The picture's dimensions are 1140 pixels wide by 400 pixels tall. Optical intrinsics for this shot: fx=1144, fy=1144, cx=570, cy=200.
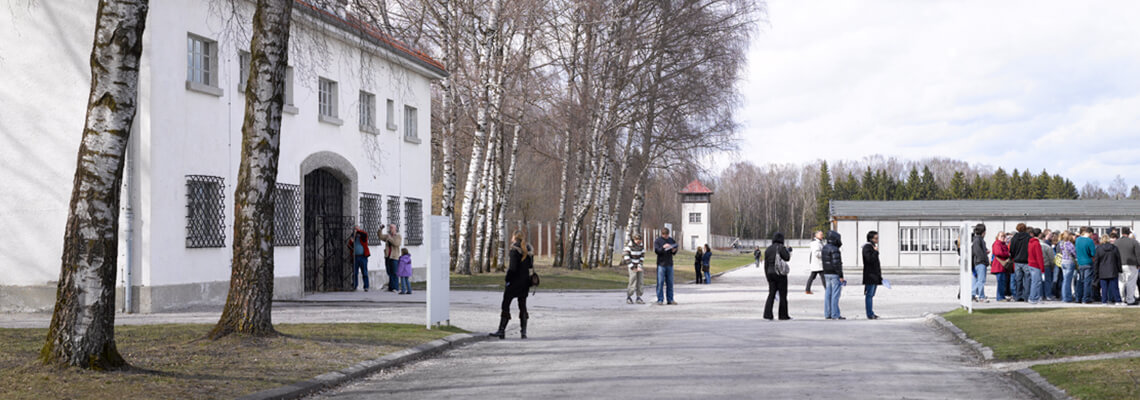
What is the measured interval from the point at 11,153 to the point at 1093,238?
21096mm

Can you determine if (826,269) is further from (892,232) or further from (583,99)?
(892,232)

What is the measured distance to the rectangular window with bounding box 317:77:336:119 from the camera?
2597cm

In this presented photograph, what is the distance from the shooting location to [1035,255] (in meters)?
23.2

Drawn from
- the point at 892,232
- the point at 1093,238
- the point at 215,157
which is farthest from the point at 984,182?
the point at 215,157

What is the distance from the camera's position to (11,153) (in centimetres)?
1964

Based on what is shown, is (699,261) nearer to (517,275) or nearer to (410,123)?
(410,123)

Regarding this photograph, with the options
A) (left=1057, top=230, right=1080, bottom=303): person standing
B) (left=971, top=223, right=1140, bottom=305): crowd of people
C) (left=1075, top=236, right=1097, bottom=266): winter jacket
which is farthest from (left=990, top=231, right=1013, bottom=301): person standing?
(left=1075, top=236, right=1097, bottom=266): winter jacket

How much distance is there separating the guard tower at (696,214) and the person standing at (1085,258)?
94.1 m

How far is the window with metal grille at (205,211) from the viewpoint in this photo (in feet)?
67.2

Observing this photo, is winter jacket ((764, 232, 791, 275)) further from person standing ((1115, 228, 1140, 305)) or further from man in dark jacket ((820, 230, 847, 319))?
person standing ((1115, 228, 1140, 305))

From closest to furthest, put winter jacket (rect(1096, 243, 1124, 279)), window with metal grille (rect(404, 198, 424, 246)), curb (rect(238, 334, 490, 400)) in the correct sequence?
1. curb (rect(238, 334, 490, 400))
2. winter jacket (rect(1096, 243, 1124, 279))
3. window with metal grille (rect(404, 198, 424, 246))

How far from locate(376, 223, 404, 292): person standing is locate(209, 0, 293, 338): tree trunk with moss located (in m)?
14.1

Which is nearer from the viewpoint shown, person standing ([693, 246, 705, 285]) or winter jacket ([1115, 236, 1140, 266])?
winter jacket ([1115, 236, 1140, 266])

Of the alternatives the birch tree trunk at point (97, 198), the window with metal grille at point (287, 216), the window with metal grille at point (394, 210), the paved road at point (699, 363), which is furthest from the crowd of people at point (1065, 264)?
the birch tree trunk at point (97, 198)
